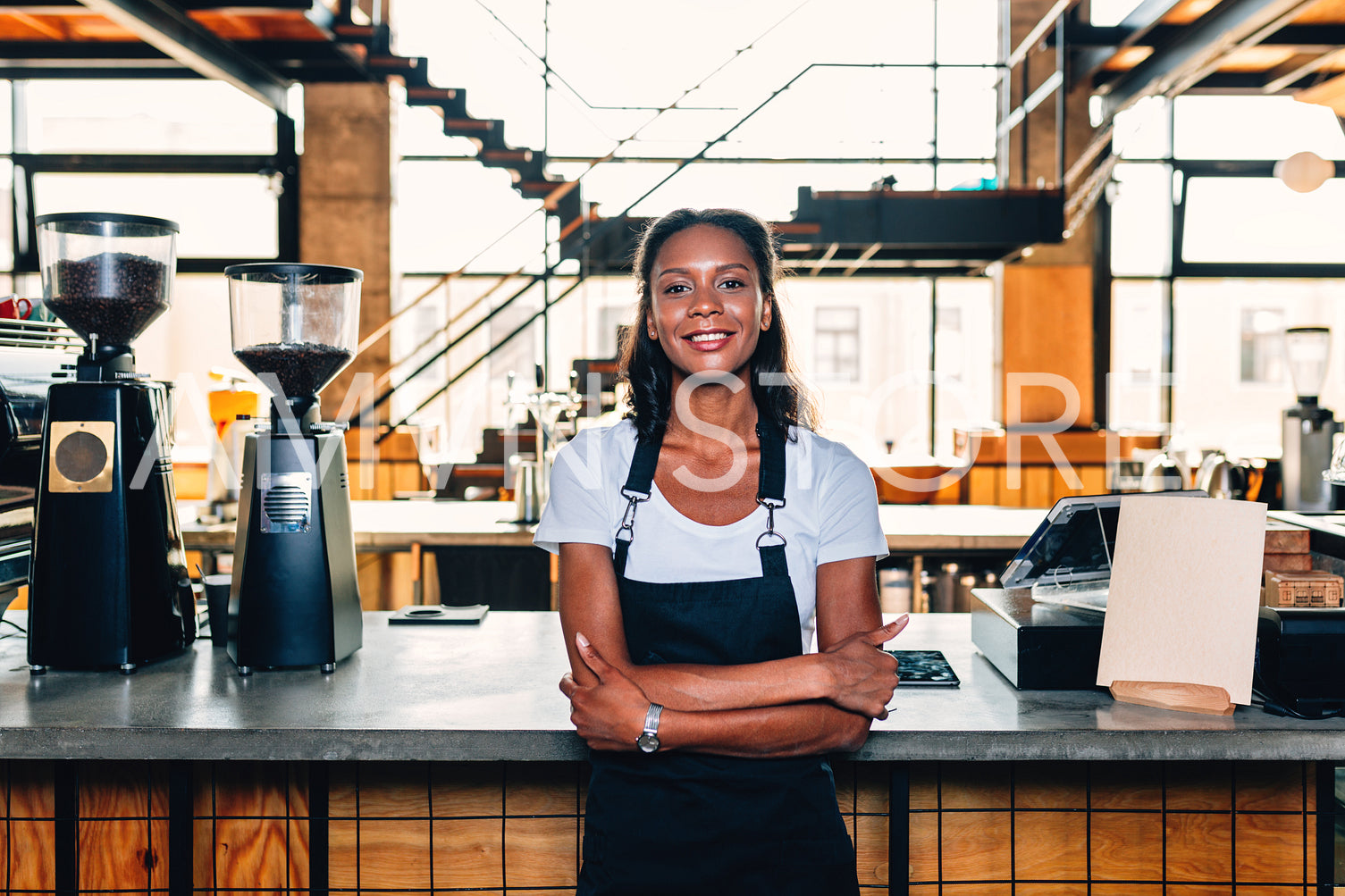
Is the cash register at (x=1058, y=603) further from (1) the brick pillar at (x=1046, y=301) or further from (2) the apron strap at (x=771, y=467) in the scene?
(1) the brick pillar at (x=1046, y=301)

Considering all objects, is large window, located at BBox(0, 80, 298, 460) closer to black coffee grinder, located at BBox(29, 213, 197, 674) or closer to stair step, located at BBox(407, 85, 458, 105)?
stair step, located at BBox(407, 85, 458, 105)

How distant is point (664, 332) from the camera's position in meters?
1.40

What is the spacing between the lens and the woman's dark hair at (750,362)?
4.66 ft

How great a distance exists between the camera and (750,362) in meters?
1.50

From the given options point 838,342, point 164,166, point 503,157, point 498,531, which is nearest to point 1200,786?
point 498,531

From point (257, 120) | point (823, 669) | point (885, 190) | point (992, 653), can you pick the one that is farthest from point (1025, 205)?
point (257, 120)

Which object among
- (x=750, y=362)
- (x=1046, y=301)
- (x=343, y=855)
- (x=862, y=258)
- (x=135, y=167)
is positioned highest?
(x=135, y=167)

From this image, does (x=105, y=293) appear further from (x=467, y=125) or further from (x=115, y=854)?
(x=467, y=125)

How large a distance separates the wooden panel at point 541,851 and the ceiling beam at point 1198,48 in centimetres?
532

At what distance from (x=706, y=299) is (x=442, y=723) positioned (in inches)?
27.0

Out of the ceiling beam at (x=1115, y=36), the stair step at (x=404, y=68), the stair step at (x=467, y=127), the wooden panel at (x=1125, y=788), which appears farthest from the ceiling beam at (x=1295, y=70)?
the wooden panel at (x=1125, y=788)

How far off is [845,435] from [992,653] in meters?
6.81

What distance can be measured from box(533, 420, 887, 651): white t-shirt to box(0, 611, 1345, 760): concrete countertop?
24 centimetres

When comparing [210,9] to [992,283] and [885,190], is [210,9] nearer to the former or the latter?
[885,190]
